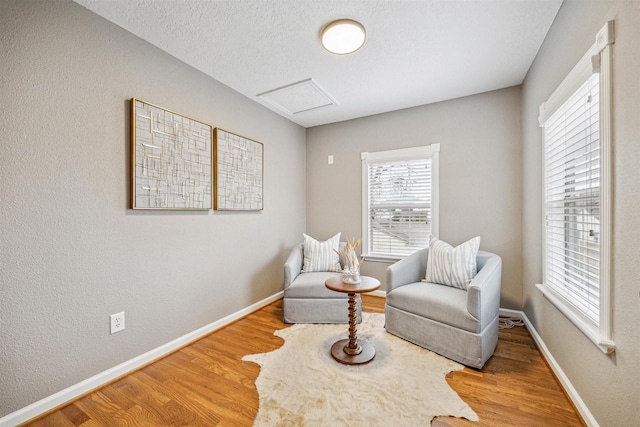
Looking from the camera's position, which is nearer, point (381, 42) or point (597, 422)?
point (597, 422)

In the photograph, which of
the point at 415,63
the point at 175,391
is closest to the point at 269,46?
the point at 415,63

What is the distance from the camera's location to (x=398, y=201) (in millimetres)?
3494

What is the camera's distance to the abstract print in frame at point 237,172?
8.72 feet

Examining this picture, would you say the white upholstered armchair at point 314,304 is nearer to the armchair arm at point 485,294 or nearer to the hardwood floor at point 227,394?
the hardwood floor at point 227,394

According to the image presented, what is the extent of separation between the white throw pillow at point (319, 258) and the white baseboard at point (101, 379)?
1019 millimetres

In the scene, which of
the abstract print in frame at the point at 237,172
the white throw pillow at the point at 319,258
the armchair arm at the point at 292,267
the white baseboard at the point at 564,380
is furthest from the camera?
the white throw pillow at the point at 319,258

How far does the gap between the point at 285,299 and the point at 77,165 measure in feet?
6.46

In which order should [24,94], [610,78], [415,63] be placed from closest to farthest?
1. [610,78]
2. [24,94]
3. [415,63]

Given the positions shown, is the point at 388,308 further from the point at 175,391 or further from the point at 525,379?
the point at 175,391

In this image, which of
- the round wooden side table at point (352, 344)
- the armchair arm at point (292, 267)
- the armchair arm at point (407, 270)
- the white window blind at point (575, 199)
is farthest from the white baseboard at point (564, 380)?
the armchair arm at point (292, 267)

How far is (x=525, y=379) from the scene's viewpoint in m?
1.81

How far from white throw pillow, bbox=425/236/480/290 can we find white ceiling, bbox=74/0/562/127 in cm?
163

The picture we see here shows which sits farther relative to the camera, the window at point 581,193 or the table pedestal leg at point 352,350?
the table pedestal leg at point 352,350

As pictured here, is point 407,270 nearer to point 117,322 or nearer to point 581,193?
point 581,193
